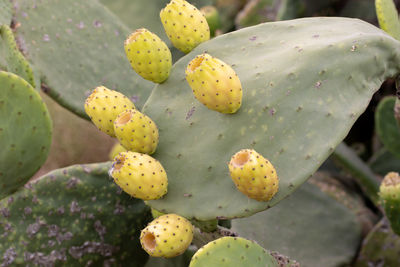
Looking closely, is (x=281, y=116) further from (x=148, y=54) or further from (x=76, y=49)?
(x=76, y=49)

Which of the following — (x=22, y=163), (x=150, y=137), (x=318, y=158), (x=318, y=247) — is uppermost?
(x=318, y=158)

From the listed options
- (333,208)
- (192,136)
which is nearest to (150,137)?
(192,136)

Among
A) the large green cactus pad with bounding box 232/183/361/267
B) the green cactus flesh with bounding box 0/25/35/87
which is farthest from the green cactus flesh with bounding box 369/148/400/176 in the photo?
the green cactus flesh with bounding box 0/25/35/87

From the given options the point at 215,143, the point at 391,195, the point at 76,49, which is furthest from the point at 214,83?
the point at 76,49

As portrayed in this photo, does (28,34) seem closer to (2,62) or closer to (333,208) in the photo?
(2,62)

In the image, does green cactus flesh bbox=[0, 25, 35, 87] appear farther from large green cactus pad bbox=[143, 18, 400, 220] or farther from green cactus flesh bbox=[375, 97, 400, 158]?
green cactus flesh bbox=[375, 97, 400, 158]
